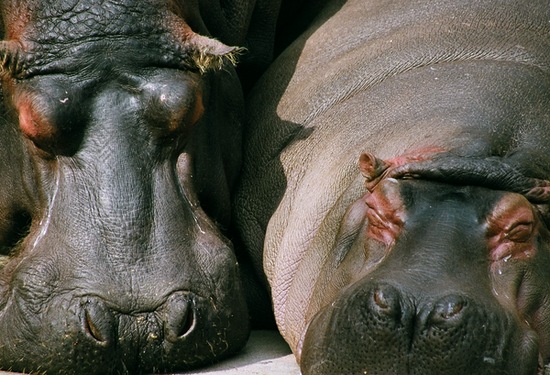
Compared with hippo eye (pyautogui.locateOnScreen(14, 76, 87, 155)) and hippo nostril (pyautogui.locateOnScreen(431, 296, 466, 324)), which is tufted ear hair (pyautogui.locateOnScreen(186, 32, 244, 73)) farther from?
hippo nostril (pyautogui.locateOnScreen(431, 296, 466, 324))

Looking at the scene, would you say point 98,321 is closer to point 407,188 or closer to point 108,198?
point 108,198

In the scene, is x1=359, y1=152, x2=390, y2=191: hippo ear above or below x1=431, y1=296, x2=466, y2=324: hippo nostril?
above

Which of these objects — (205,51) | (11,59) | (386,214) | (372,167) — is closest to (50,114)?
(11,59)

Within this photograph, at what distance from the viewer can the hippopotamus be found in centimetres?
359

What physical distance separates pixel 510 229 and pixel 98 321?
55.4 inches

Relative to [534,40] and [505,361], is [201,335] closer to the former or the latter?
[505,361]

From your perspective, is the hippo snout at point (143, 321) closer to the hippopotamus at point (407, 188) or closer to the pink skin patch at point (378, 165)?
the hippopotamus at point (407, 188)

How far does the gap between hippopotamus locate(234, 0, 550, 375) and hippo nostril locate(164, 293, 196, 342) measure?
1.26 ft

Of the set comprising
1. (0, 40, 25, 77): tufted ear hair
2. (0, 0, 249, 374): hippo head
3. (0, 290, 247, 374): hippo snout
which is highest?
(0, 40, 25, 77): tufted ear hair

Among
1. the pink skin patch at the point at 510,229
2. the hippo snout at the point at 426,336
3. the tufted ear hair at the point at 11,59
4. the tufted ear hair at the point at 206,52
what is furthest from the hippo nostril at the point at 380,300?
the tufted ear hair at the point at 11,59

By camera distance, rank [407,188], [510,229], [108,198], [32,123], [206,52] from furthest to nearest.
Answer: [206,52] → [32,123] → [108,198] → [407,188] → [510,229]

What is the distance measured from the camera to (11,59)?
15.0ft

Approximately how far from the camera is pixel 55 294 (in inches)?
171

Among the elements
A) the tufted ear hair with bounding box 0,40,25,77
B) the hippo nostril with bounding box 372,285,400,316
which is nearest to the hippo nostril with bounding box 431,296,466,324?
the hippo nostril with bounding box 372,285,400,316
